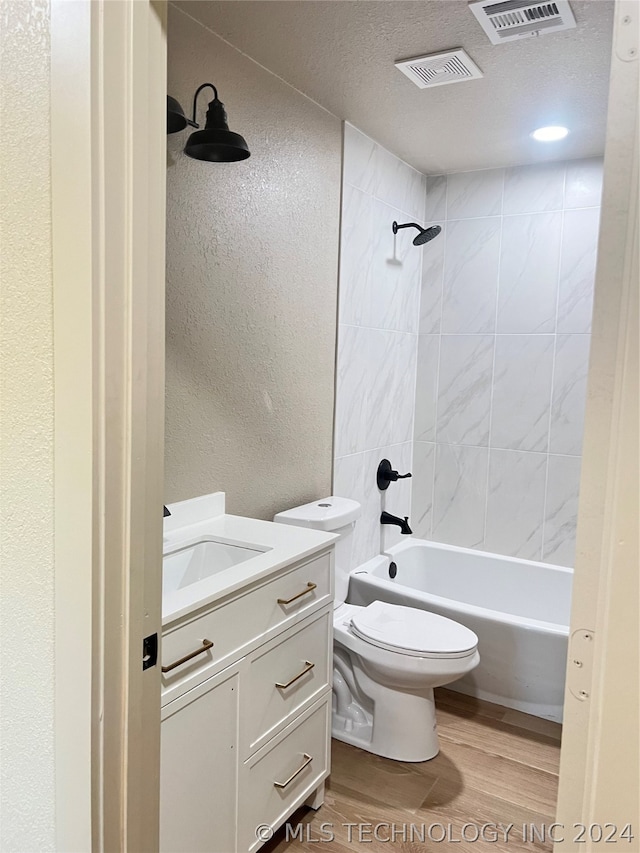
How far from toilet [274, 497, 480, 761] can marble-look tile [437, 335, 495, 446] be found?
3.64 ft

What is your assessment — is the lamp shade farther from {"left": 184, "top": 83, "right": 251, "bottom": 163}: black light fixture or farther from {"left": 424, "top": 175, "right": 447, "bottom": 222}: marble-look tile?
{"left": 424, "top": 175, "right": 447, "bottom": 222}: marble-look tile

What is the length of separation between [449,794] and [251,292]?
6.05 ft

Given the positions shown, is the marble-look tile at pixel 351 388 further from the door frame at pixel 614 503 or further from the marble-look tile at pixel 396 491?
the door frame at pixel 614 503

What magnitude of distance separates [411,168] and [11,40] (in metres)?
2.66

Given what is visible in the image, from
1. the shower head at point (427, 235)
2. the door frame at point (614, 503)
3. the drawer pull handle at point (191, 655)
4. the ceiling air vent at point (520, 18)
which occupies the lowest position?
the drawer pull handle at point (191, 655)

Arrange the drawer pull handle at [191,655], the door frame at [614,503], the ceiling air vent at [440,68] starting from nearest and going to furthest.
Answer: the door frame at [614,503] → the drawer pull handle at [191,655] → the ceiling air vent at [440,68]

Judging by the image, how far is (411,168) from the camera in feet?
11.0

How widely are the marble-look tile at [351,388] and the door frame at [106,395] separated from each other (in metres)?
1.88

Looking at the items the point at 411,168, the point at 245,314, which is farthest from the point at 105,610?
the point at 411,168

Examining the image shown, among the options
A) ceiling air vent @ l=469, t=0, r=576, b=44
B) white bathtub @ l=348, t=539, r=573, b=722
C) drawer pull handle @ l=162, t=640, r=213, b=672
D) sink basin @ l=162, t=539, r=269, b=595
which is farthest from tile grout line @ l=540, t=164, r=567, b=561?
drawer pull handle @ l=162, t=640, r=213, b=672

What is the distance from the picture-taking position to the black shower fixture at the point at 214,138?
178 centimetres

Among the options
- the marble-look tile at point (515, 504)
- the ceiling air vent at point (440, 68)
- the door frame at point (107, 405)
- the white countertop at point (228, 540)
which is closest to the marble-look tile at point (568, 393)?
the marble-look tile at point (515, 504)

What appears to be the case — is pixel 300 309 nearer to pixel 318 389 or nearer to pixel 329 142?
pixel 318 389

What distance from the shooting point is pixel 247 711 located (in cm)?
170
